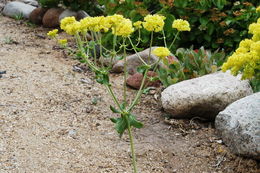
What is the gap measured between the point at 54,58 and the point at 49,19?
150 centimetres

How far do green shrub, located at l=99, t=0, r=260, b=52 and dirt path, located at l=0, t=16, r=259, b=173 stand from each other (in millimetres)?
931

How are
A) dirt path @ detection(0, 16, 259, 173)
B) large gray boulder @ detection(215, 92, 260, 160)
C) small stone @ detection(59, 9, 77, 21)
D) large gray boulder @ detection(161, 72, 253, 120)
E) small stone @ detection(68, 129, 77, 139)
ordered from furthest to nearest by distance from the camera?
small stone @ detection(59, 9, 77, 21), large gray boulder @ detection(161, 72, 253, 120), small stone @ detection(68, 129, 77, 139), dirt path @ detection(0, 16, 259, 173), large gray boulder @ detection(215, 92, 260, 160)

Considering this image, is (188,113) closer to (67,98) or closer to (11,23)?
(67,98)

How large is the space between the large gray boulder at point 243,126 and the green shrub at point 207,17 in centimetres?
175

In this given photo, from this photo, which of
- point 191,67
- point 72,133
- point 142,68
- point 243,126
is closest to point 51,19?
point 191,67

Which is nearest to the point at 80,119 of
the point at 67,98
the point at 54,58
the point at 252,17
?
the point at 67,98

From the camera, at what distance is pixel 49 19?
6719mm

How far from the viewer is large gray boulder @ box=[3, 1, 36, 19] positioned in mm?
7273

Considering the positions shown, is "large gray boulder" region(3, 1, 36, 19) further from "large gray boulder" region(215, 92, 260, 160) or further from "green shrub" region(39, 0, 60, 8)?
"large gray boulder" region(215, 92, 260, 160)

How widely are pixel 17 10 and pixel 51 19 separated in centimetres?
94

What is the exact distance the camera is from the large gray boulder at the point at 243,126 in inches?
125

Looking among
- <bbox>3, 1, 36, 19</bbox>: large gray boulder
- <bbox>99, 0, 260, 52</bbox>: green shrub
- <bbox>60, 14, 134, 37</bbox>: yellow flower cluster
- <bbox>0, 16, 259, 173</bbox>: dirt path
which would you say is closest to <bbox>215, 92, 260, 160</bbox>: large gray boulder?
<bbox>0, 16, 259, 173</bbox>: dirt path

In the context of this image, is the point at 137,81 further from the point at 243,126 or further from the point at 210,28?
the point at 243,126

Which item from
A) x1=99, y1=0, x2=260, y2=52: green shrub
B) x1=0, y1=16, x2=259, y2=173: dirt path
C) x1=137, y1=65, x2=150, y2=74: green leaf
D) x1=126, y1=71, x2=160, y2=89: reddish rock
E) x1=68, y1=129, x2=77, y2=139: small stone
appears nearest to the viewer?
x1=137, y1=65, x2=150, y2=74: green leaf
